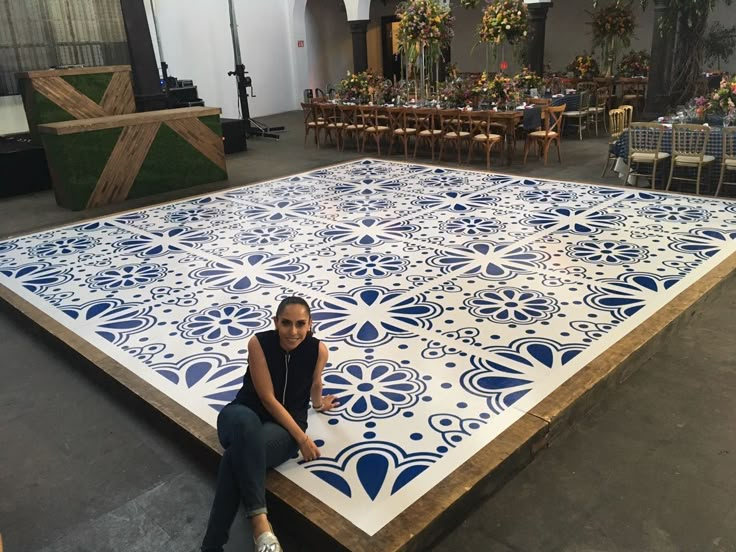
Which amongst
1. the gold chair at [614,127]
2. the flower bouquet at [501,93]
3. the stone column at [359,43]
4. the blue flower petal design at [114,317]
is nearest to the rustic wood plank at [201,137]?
the flower bouquet at [501,93]

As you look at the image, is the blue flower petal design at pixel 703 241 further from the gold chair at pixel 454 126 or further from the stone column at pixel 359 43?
the stone column at pixel 359 43

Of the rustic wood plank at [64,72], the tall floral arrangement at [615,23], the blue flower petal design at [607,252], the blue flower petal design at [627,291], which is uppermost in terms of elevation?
the tall floral arrangement at [615,23]

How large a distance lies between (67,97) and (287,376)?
24.7ft

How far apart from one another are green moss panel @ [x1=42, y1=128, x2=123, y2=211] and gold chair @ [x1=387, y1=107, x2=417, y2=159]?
3915 mm

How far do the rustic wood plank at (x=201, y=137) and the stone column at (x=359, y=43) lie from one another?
669 cm

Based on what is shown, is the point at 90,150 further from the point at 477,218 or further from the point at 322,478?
the point at 322,478

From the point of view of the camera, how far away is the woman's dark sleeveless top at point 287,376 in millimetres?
2527

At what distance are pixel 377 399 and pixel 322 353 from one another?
0.58m

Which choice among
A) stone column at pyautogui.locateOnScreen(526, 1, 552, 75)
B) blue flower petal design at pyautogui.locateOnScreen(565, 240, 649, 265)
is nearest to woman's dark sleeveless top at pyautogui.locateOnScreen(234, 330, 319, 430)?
blue flower petal design at pyautogui.locateOnScreen(565, 240, 649, 265)

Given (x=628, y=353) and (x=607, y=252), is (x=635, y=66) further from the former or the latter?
(x=628, y=353)

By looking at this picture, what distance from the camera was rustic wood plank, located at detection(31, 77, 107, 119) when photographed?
8.33m

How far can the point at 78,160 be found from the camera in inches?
293

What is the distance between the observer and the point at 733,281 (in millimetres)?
4535

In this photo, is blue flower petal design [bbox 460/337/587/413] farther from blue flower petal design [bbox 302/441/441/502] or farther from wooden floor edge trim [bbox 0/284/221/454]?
wooden floor edge trim [bbox 0/284/221/454]
